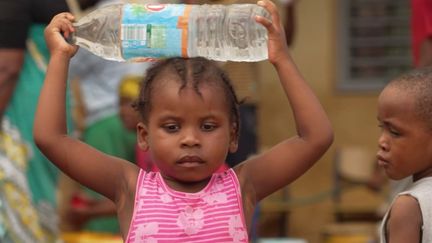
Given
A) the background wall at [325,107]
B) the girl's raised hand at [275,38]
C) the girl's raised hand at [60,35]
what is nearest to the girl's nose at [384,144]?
the girl's raised hand at [275,38]

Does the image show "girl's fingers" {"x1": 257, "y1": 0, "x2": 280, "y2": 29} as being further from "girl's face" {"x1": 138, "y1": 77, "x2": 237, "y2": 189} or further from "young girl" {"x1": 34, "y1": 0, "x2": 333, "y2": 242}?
"girl's face" {"x1": 138, "y1": 77, "x2": 237, "y2": 189}

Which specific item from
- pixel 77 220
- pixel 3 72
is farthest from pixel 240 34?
pixel 77 220

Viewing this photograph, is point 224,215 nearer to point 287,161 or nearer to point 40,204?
point 287,161

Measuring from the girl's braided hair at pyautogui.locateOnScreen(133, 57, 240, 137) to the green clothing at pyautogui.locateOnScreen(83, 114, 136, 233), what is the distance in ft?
11.7

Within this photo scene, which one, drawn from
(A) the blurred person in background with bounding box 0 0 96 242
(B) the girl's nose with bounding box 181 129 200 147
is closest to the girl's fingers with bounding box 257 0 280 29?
(B) the girl's nose with bounding box 181 129 200 147

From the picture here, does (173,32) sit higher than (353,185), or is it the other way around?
(173,32)

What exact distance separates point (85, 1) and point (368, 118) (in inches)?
169

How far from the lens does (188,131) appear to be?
4086 mm

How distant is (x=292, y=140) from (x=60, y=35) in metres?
0.77

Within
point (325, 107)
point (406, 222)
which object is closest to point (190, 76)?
point (406, 222)

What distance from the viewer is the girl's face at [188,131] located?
4078 mm

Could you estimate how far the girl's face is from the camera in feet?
13.4

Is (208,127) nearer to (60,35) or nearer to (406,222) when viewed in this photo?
(60,35)

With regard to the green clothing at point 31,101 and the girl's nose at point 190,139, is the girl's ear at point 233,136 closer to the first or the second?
the girl's nose at point 190,139
